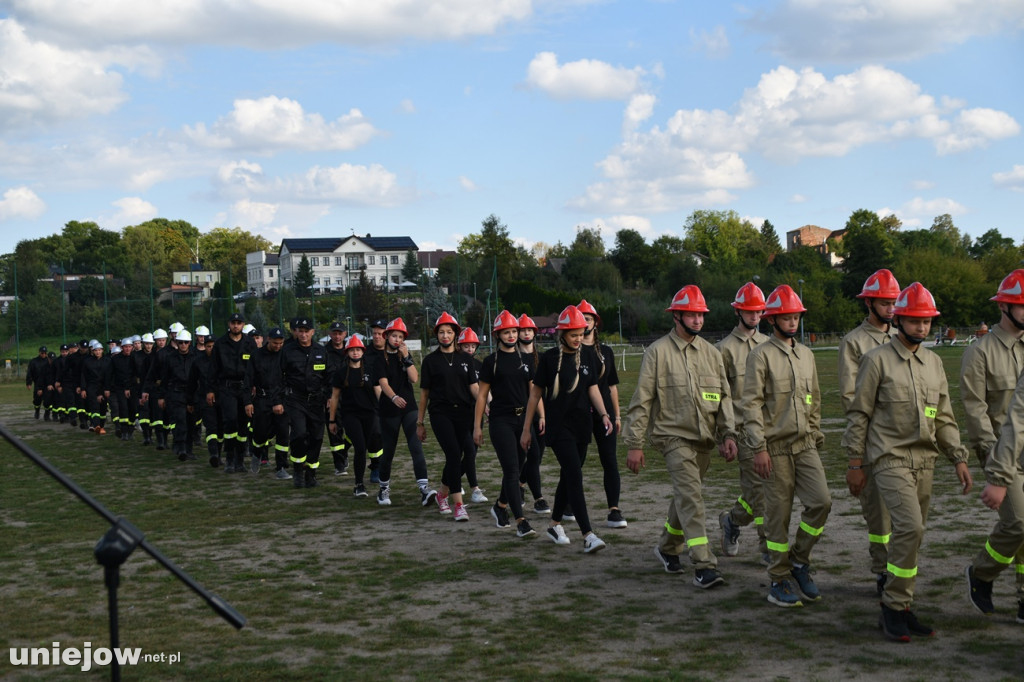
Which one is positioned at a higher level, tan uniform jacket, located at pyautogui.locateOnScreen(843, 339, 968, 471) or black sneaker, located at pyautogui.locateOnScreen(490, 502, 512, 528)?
tan uniform jacket, located at pyautogui.locateOnScreen(843, 339, 968, 471)

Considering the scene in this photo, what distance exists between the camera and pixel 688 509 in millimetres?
8234

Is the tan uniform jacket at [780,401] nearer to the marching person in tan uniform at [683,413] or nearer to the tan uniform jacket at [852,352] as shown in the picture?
the tan uniform jacket at [852,352]

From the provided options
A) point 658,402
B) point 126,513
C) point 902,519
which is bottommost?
point 126,513

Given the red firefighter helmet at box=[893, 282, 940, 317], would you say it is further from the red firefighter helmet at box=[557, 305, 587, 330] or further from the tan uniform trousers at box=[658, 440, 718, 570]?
the red firefighter helmet at box=[557, 305, 587, 330]

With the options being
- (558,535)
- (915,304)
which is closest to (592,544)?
(558,535)

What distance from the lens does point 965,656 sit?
6.29 meters

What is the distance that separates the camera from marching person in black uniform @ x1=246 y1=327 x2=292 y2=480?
16.0 m

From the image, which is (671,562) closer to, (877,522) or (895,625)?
(877,522)

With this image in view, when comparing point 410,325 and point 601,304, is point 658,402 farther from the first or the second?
point 601,304

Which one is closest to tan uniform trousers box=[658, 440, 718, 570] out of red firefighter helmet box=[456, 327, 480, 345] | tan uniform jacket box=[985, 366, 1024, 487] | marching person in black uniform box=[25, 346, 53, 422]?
tan uniform jacket box=[985, 366, 1024, 487]

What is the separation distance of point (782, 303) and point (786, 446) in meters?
1.09

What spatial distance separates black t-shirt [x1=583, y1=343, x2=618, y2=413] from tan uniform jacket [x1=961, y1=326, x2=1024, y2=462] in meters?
3.52

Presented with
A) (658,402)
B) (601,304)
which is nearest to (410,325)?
(601,304)

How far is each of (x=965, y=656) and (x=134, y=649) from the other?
503 cm
